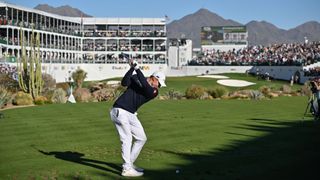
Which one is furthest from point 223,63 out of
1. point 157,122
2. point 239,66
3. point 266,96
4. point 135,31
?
point 157,122

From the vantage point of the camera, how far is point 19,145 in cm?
1317

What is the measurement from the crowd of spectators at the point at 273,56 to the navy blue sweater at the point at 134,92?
49697 millimetres

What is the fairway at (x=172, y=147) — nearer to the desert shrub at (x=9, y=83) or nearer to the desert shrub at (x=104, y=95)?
the desert shrub at (x=104, y=95)

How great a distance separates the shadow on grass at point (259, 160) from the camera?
30.8 ft

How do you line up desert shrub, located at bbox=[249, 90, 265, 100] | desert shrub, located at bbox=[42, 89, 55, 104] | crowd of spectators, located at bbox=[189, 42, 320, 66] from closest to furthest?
desert shrub, located at bbox=[42, 89, 55, 104] → desert shrub, located at bbox=[249, 90, 265, 100] → crowd of spectators, located at bbox=[189, 42, 320, 66]

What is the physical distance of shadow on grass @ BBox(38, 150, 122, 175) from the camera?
32.6 feet

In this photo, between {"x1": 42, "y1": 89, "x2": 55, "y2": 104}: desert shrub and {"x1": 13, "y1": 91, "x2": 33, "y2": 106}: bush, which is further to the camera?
{"x1": 42, "y1": 89, "x2": 55, "y2": 104}: desert shrub

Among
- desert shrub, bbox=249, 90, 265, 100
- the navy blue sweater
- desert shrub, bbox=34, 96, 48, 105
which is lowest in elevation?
desert shrub, bbox=34, 96, 48, 105

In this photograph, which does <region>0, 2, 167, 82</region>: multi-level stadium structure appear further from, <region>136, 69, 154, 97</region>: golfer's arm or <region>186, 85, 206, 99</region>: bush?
<region>136, 69, 154, 97</region>: golfer's arm

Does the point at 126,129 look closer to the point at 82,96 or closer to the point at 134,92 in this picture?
the point at 134,92

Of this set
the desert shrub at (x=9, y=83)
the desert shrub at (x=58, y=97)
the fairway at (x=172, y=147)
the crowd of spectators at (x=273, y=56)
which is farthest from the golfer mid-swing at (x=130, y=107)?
the crowd of spectators at (x=273, y=56)

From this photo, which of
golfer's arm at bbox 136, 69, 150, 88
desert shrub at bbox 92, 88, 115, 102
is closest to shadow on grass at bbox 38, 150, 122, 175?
golfer's arm at bbox 136, 69, 150, 88

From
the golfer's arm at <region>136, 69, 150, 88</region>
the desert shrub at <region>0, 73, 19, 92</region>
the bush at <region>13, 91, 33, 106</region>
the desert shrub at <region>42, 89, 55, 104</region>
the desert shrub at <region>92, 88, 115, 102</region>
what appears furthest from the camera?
the desert shrub at <region>0, 73, 19, 92</region>

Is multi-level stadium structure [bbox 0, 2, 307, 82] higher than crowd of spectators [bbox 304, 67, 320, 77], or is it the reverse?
multi-level stadium structure [bbox 0, 2, 307, 82]
